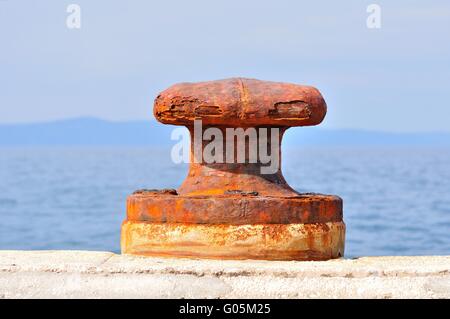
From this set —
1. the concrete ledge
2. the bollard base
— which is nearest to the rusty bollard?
the bollard base

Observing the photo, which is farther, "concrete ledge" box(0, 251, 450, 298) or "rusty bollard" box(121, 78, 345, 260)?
"rusty bollard" box(121, 78, 345, 260)

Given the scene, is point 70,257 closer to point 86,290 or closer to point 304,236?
point 86,290

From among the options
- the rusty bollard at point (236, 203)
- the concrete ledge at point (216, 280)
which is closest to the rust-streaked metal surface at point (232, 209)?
the rusty bollard at point (236, 203)

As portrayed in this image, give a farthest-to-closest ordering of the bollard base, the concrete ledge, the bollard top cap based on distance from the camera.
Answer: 1. the bollard top cap
2. the bollard base
3. the concrete ledge

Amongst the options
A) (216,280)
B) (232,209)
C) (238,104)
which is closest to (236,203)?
(232,209)

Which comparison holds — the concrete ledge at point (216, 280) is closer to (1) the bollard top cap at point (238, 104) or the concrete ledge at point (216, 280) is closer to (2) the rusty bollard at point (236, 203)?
(2) the rusty bollard at point (236, 203)

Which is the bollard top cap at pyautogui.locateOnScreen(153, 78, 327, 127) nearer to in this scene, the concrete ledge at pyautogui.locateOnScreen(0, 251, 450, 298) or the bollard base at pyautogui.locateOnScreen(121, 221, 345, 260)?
the bollard base at pyautogui.locateOnScreen(121, 221, 345, 260)

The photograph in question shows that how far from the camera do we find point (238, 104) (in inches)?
195

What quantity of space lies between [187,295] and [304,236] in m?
0.93

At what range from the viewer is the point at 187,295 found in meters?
4.14

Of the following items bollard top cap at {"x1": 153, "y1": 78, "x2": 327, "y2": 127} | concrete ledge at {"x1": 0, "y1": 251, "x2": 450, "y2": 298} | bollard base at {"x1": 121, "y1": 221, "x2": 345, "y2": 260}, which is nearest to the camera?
concrete ledge at {"x1": 0, "y1": 251, "x2": 450, "y2": 298}

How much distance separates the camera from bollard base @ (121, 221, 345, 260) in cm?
484
